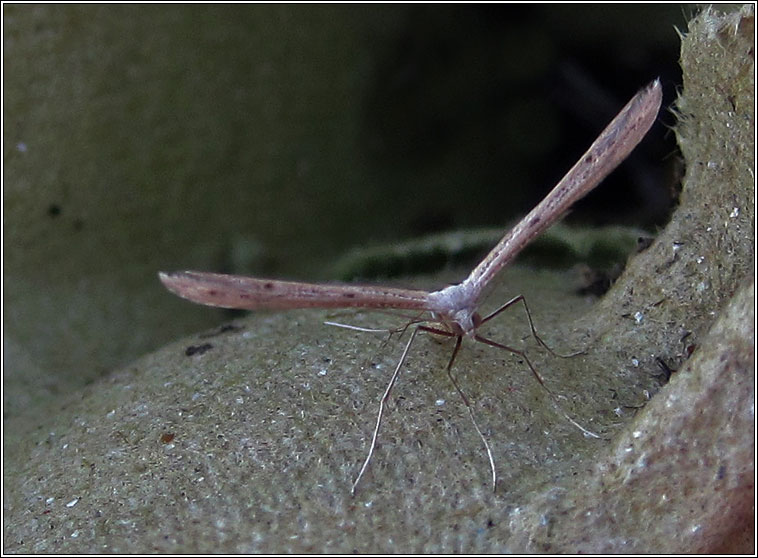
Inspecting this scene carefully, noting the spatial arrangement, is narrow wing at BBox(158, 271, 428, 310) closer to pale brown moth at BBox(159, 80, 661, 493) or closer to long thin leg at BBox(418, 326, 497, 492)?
pale brown moth at BBox(159, 80, 661, 493)

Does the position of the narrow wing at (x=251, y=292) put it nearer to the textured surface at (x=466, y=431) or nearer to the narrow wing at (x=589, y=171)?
the textured surface at (x=466, y=431)

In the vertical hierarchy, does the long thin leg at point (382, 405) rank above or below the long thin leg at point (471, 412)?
below

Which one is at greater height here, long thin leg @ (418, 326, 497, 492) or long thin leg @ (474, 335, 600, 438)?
long thin leg @ (474, 335, 600, 438)

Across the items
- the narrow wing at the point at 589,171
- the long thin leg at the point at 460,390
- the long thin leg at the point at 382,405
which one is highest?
the narrow wing at the point at 589,171

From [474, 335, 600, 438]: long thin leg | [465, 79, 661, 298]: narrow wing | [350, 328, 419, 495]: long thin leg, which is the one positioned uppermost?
[465, 79, 661, 298]: narrow wing

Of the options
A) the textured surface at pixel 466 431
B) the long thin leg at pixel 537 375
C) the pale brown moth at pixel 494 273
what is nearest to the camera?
the textured surface at pixel 466 431

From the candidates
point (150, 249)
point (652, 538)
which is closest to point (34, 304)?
point (150, 249)

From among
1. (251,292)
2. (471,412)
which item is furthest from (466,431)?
(251,292)

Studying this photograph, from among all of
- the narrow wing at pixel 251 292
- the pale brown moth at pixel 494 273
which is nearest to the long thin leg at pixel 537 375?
the pale brown moth at pixel 494 273

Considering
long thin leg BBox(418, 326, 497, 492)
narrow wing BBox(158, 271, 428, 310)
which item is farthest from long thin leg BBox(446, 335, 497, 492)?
narrow wing BBox(158, 271, 428, 310)

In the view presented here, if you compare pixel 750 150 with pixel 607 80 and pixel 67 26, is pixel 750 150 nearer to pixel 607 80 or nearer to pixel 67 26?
pixel 67 26

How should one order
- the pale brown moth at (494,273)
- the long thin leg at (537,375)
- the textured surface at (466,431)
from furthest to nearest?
the pale brown moth at (494,273)
the long thin leg at (537,375)
the textured surface at (466,431)

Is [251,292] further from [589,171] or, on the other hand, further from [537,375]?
[589,171]
